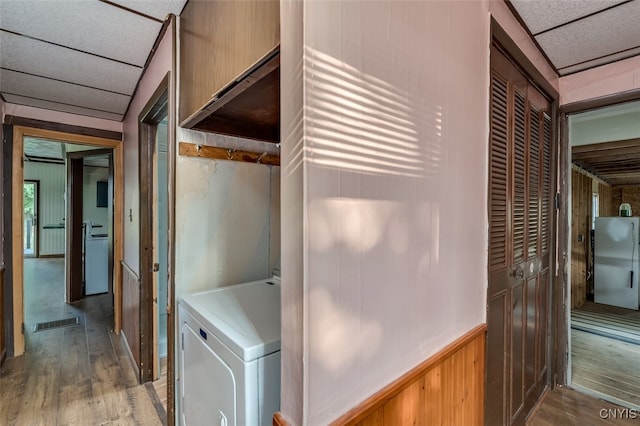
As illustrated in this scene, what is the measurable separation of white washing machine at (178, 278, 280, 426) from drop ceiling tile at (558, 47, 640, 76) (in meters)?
2.41

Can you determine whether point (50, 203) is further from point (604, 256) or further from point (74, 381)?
point (604, 256)

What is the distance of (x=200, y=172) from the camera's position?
1549 mm

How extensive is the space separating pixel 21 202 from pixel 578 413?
473 centimetres

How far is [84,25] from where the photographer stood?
1536 mm

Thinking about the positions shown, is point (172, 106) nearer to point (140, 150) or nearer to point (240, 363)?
point (140, 150)

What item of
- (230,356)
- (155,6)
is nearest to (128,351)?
(230,356)

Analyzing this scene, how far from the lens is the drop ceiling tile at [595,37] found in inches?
58.7

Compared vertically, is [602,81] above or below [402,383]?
above

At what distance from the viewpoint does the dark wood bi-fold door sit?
146cm

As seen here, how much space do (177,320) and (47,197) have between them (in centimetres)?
868

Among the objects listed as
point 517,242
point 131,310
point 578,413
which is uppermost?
point 517,242

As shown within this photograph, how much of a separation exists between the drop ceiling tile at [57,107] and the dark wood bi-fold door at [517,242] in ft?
10.8

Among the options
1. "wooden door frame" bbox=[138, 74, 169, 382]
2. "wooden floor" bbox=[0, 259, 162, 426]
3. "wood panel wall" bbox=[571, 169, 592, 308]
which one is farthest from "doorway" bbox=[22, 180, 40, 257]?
"wood panel wall" bbox=[571, 169, 592, 308]

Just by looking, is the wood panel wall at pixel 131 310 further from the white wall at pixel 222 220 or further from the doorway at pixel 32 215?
the doorway at pixel 32 215
